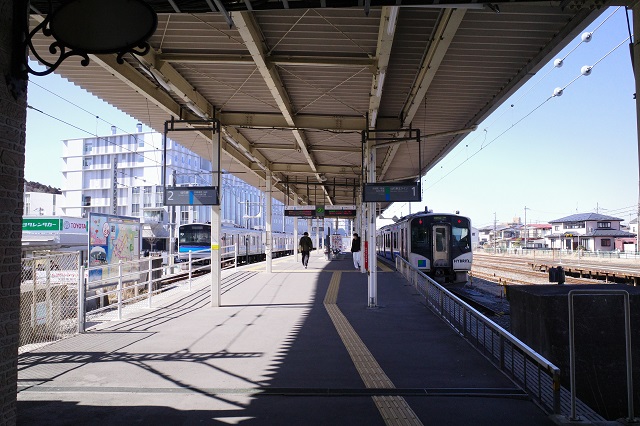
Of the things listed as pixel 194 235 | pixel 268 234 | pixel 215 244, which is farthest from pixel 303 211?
pixel 215 244

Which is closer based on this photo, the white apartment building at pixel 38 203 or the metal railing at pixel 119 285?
the metal railing at pixel 119 285

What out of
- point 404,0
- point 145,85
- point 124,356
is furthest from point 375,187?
point 404,0

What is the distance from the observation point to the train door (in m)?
19.7

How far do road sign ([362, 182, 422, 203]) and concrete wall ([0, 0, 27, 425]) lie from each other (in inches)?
319

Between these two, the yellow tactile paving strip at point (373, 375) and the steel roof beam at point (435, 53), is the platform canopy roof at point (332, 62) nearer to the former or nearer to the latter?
the steel roof beam at point (435, 53)

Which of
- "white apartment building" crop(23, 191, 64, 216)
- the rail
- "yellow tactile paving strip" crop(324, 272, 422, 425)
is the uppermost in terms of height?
"white apartment building" crop(23, 191, 64, 216)

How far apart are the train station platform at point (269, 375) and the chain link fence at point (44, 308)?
0.76 metres

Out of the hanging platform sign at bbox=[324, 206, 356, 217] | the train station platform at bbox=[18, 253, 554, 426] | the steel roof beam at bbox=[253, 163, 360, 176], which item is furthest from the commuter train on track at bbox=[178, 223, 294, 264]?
the train station platform at bbox=[18, 253, 554, 426]

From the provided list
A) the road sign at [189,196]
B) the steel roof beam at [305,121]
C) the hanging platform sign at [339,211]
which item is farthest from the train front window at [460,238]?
the road sign at [189,196]

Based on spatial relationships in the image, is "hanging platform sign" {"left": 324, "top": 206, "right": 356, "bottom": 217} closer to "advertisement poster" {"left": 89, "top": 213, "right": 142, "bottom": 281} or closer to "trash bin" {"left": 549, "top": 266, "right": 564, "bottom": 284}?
"advertisement poster" {"left": 89, "top": 213, "right": 142, "bottom": 281}

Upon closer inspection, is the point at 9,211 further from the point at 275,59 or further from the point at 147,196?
the point at 147,196

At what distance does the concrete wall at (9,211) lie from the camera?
2924 mm

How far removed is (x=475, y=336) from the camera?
7301 mm

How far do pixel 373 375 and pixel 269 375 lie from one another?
3.86 ft
